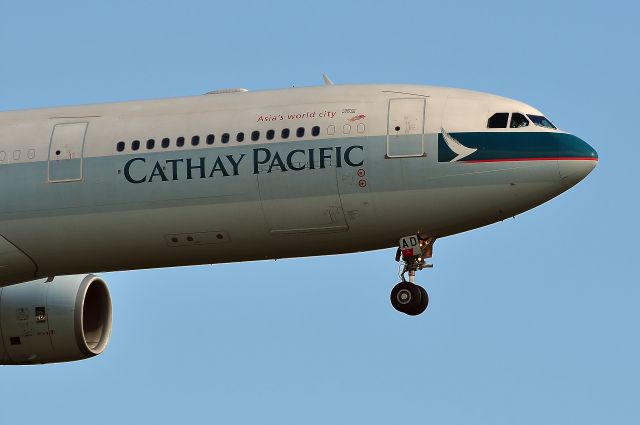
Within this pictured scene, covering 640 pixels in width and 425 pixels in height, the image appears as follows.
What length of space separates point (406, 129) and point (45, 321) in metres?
13.9

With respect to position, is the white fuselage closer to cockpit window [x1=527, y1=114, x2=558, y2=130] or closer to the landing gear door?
the landing gear door

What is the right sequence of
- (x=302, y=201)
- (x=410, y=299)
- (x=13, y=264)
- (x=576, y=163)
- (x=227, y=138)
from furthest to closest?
(x=13, y=264) → (x=227, y=138) → (x=410, y=299) → (x=302, y=201) → (x=576, y=163)

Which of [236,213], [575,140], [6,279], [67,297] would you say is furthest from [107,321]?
[575,140]

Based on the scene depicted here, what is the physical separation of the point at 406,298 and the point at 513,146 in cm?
429

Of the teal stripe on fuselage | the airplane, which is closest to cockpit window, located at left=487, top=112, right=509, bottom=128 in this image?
the airplane

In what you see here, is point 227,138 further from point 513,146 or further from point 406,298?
point 513,146

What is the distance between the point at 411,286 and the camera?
45.8m

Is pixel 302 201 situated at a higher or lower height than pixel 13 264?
higher

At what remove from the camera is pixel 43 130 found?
48.1m

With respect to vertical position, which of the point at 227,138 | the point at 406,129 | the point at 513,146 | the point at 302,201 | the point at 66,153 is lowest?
the point at 302,201

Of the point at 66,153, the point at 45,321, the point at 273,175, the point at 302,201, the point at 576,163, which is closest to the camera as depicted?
the point at 576,163

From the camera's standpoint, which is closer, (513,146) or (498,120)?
(513,146)

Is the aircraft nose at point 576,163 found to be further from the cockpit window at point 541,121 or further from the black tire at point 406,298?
the black tire at point 406,298

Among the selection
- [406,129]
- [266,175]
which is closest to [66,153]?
→ [266,175]
